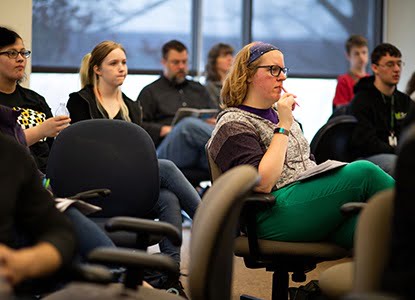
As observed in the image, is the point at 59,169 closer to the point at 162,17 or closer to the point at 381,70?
the point at 381,70

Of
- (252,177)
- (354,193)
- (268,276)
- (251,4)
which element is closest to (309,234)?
(354,193)

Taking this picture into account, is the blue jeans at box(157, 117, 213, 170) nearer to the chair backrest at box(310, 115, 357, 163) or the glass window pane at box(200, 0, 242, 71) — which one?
the chair backrest at box(310, 115, 357, 163)

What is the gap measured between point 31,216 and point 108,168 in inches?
66.9

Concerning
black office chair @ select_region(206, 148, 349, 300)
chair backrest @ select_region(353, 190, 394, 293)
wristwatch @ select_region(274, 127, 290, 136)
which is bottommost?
black office chair @ select_region(206, 148, 349, 300)

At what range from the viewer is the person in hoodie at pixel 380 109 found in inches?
216

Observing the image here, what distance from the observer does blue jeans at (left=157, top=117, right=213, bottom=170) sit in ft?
20.5

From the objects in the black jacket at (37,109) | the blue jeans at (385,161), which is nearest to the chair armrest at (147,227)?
the black jacket at (37,109)

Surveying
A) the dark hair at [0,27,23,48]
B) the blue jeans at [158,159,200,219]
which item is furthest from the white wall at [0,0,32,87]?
the blue jeans at [158,159,200,219]

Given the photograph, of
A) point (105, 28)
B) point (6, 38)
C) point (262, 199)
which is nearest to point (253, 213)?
point (262, 199)

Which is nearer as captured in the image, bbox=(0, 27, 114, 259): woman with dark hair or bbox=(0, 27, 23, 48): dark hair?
bbox=(0, 27, 114, 259): woman with dark hair

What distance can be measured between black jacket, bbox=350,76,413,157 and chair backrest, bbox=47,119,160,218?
1.86 metres

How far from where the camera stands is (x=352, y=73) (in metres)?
7.31

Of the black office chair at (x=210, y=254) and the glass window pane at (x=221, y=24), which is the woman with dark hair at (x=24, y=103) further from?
the glass window pane at (x=221, y=24)

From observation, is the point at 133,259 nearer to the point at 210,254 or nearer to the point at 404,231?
the point at 210,254
